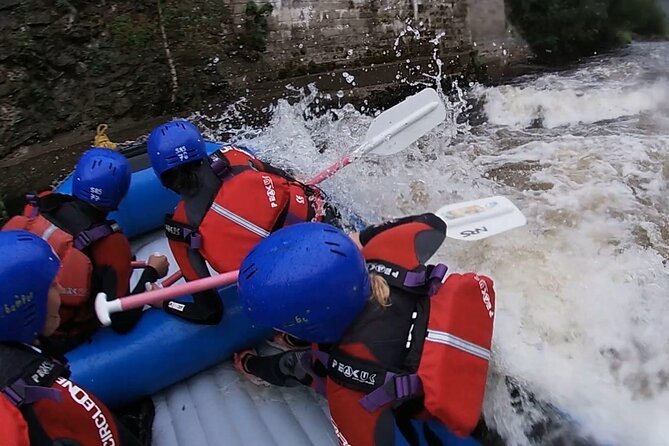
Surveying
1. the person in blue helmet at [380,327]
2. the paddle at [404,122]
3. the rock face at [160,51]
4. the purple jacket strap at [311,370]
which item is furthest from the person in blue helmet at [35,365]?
the rock face at [160,51]

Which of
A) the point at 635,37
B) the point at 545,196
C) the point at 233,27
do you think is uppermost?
the point at 233,27

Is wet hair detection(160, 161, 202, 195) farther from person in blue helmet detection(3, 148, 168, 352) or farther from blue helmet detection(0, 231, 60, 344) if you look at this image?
blue helmet detection(0, 231, 60, 344)

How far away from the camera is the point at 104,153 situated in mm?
2391

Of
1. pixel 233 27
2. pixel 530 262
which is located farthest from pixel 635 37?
pixel 530 262

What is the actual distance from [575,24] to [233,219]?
31.5ft

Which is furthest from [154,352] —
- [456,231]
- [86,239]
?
[456,231]

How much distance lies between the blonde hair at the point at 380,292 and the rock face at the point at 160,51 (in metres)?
3.79

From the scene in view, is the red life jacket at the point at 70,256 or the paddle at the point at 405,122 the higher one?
the red life jacket at the point at 70,256

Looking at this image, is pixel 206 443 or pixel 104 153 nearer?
pixel 206 443

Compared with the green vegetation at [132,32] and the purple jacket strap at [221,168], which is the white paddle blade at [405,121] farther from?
the green vegetation at [132,32]

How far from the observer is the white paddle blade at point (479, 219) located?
2.10 meters

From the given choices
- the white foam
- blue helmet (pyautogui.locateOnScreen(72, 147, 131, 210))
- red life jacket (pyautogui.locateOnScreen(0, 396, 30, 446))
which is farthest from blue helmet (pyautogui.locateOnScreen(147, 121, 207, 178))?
the white foam

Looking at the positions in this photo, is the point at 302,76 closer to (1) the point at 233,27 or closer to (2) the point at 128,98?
(1) the point at 233,27

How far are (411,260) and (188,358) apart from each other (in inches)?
38.6
